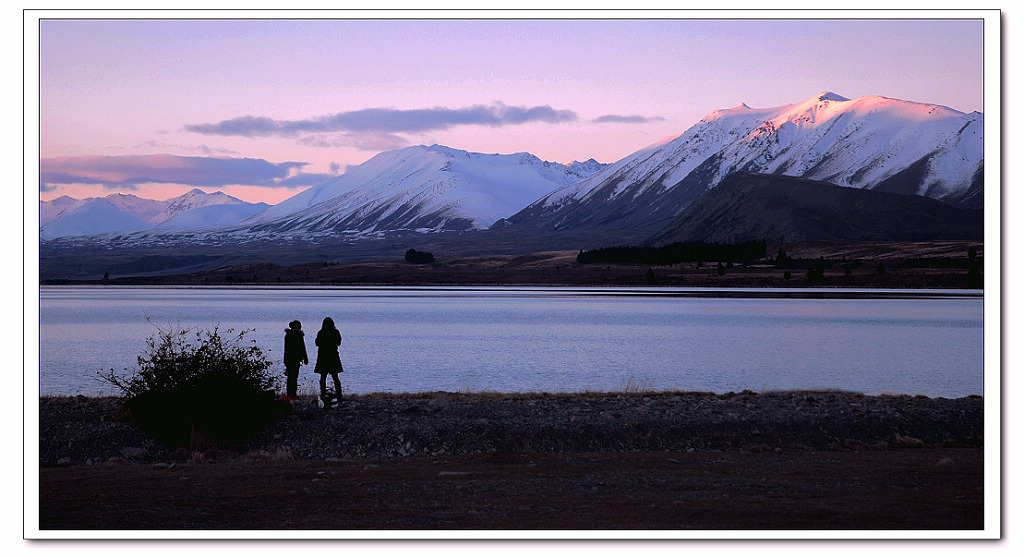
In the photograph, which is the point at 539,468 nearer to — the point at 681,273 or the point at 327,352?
the point at 327,352

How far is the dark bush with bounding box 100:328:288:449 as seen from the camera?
1778 cm

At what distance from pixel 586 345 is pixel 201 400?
98.2 ft

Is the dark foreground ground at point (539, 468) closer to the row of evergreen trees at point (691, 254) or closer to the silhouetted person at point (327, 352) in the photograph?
the silhouetted person at point (327, 352)

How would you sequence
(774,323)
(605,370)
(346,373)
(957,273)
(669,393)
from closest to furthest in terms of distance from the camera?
(669,393), (346,373), (605,370), (774,323), (957,273)

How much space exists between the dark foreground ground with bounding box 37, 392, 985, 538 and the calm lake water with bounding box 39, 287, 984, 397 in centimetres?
667

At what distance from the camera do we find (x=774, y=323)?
64375 mm

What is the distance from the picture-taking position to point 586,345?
153 feet

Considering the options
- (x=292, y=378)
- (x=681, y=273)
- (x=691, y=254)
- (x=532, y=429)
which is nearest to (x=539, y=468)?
(x=532, y=429)

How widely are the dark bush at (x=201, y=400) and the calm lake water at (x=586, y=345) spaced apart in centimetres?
662

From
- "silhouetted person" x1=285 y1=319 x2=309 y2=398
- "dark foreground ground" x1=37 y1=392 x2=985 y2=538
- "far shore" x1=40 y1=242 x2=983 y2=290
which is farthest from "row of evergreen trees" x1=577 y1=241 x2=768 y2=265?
"silhouetted person" x1=285 y1=319 x2=309 y2=398
